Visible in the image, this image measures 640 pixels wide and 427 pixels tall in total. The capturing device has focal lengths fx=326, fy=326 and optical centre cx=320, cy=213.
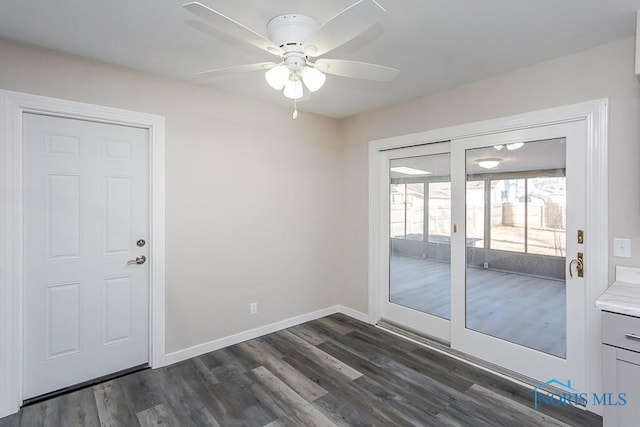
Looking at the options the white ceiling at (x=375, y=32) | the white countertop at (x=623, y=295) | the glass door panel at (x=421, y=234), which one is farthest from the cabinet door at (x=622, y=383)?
the white ceiling at (x=375, y=32)

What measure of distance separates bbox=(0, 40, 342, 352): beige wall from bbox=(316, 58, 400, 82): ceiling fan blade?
168 cm

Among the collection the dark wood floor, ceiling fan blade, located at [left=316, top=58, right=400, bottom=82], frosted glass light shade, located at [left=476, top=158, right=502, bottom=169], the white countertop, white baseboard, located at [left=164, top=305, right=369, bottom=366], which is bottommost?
the dark wood floor

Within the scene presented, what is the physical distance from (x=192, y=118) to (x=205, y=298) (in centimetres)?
170

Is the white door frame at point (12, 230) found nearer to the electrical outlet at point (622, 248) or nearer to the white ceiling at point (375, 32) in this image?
the white ceiling at point (375, 32)

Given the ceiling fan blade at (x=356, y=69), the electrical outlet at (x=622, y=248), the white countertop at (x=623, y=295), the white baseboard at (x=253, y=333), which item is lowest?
the white baseboard at (x=253, y=333)

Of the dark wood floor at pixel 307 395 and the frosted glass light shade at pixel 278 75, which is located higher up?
the frosted glass light shade at pixel 278 75

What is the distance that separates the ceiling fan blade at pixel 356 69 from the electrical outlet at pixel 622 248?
188cm

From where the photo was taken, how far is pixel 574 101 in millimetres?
2357

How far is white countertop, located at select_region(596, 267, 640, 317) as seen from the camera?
5.68 ft

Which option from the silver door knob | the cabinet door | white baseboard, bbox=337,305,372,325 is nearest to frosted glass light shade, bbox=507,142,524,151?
the cabinet door

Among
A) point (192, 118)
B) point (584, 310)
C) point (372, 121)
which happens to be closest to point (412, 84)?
point (372, 121)

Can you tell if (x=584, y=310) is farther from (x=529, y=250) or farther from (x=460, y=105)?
(x=460, y=105)

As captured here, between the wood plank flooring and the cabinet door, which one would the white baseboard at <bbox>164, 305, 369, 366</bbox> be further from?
the cabinet door

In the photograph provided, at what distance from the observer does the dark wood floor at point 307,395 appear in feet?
7.17
